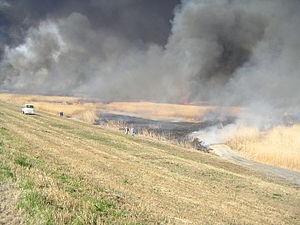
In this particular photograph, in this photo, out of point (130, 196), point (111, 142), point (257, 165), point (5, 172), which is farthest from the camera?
point (257, 165)

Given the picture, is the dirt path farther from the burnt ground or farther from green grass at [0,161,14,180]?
green grass at [0,161,14,180]

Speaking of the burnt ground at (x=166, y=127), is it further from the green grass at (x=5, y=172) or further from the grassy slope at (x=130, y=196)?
the green grass at (x=5, y=172)

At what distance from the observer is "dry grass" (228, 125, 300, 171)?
3919 cm

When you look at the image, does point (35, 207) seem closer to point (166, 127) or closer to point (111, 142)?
point (111, 142)

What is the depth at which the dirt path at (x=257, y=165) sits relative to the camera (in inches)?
1249

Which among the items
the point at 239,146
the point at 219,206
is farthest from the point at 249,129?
the point at 219,206

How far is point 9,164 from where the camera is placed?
34.8 ft

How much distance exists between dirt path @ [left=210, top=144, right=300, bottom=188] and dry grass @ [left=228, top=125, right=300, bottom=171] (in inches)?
62.7

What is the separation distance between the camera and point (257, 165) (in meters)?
37.5

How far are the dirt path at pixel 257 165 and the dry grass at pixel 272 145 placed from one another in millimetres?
1593

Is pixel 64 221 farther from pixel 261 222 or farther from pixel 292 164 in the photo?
pixel 292 164

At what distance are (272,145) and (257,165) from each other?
26.4ft

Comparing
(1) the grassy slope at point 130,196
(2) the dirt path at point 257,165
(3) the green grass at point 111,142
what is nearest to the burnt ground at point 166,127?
(2) the dirt path at point 257,165

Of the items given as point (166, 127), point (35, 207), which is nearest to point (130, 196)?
point (35, 207)
